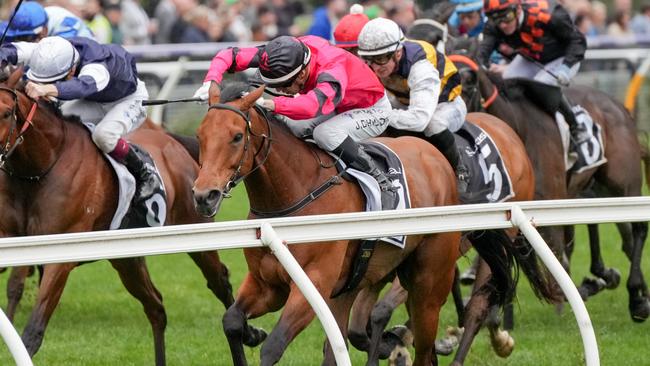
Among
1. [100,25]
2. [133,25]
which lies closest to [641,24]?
[133,25]

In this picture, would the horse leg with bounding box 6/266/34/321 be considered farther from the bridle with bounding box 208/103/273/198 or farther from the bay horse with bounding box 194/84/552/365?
the bridle with bounding box 208/103/273/198

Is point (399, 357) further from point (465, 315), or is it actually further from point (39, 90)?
point (39, 90)

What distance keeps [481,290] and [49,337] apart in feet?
8.95

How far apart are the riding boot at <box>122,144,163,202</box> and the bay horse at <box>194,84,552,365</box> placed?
55.5 inches

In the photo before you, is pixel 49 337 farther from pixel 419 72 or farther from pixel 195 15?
pixel 195 15

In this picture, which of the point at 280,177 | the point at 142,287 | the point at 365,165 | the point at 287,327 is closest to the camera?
the point at 287,327

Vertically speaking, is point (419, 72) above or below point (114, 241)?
below

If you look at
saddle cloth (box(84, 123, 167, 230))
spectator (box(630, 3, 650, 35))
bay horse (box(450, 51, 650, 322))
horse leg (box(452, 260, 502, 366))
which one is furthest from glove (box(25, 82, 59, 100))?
spectator (box(630, 3, 650, 35))

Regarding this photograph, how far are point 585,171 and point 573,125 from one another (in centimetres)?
41

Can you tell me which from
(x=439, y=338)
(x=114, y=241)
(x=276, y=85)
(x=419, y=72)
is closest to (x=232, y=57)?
(x=276, y=85)

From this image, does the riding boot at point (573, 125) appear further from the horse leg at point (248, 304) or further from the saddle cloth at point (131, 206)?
the horse leg at point (248, 304)

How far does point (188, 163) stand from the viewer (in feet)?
25.1

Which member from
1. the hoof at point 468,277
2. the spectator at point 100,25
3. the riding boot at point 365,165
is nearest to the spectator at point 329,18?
the spectator at point 100,25

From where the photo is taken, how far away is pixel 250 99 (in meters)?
5.21
